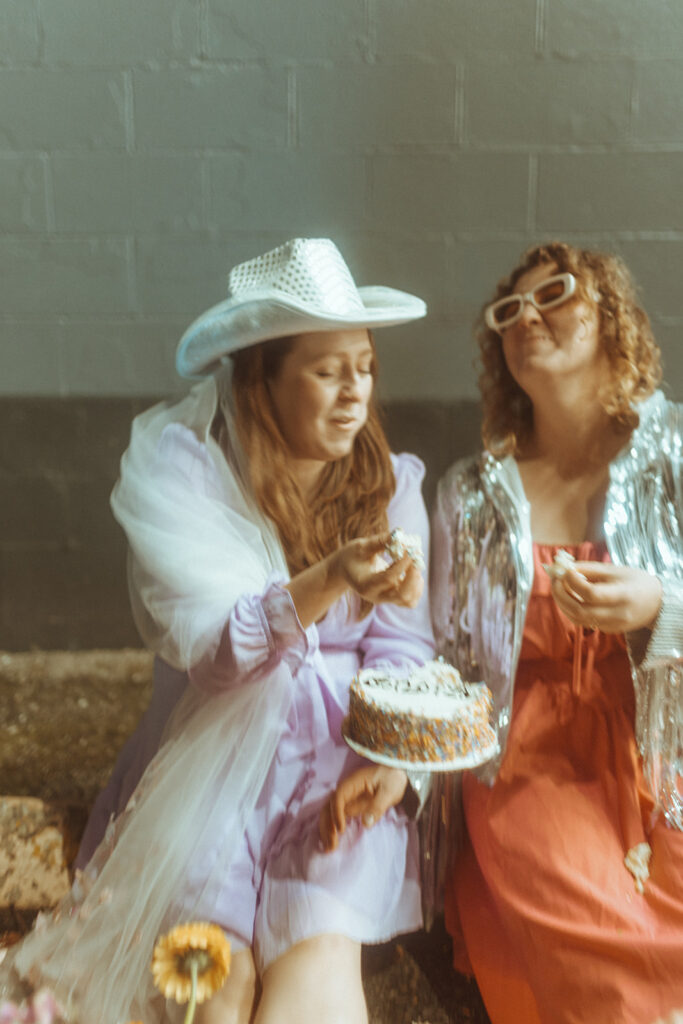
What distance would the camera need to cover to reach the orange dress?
0.85 m

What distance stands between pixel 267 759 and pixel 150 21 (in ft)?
3.43

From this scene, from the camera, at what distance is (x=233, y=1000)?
86 centimetres

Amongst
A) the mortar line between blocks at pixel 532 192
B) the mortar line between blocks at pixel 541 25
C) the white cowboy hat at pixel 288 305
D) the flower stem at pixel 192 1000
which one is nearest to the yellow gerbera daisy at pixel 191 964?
the flower stem at pixel 192 1000

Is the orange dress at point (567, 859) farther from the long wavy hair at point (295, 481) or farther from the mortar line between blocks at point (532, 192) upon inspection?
the mortar line between blocks at point (532, 192)

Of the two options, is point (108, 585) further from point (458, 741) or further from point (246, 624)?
point (458, 741)

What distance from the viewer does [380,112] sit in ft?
3.94

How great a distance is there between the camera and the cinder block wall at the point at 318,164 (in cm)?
118

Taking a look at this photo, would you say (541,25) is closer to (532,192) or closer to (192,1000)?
(532,192)

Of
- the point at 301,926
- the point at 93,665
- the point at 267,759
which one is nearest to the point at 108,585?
the point at 93,665

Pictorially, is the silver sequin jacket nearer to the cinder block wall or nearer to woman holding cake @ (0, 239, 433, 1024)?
woman holding cake @ (0, 239, 433, 1024)

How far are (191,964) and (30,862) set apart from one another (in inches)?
15.0

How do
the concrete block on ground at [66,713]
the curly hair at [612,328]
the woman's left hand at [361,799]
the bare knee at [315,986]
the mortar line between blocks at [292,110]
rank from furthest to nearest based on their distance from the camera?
the concrete block on ground at [66,713]
the mortar line between blocks at [292,110]
the curly hair at [612,328]
the woman's left hand at [361,799]
the bare knee at [315,986]

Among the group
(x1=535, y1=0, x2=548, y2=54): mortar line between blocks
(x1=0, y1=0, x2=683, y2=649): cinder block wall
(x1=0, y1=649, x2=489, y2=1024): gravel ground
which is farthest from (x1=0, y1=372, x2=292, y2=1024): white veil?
(x1=535, y1=0, x2=548, y2=54): mortar line between blocks

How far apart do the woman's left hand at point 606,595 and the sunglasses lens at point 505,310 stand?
366mm
